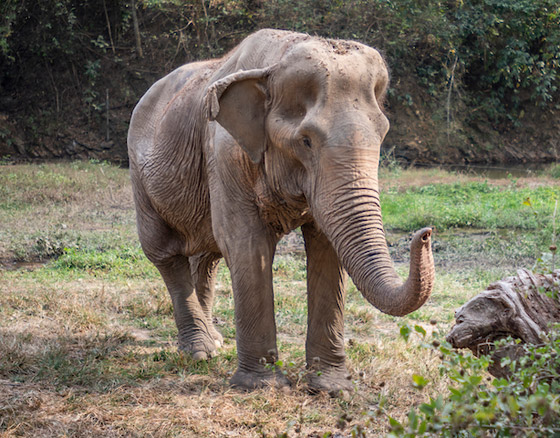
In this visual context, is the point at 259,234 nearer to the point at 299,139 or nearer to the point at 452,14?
the point at 299,139

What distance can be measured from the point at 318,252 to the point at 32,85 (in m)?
19.4

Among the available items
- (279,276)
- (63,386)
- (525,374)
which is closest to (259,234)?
(63,386)

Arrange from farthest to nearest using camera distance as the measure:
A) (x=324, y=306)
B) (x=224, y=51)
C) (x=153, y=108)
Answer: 1. (x=224, y=51)
2. (x=153, y=108)
3. (x=324, y=306)

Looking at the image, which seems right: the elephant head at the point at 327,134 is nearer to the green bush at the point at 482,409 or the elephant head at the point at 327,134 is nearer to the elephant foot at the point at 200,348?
the green bush at the point at 482,409

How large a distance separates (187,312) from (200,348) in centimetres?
37

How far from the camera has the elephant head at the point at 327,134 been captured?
13.1 ft

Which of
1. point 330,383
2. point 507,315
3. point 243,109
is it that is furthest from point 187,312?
point 507,315

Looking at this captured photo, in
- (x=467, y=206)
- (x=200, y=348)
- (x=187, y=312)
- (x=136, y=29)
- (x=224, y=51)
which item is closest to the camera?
(x=200, y=348)

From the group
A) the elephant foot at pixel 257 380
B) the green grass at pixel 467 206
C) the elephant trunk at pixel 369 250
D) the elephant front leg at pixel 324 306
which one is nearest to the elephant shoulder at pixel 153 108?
the elephant front leg at pixel 324 306

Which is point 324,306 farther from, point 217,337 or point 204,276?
point 204,276

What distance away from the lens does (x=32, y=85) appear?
22.1m

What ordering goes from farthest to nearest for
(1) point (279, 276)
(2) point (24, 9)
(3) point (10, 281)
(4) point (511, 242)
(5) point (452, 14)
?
(5) point (452, 14) < (2) point (24, 9) < (4) point (511, 242) < (1) point (279, 276) < (3) point (10, 281)

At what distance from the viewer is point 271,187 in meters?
4.62

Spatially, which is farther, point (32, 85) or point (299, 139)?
point (32, 85)
